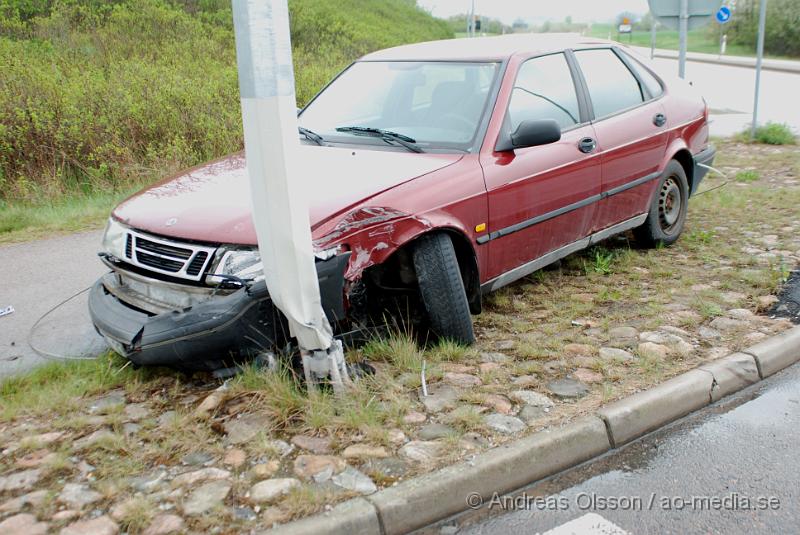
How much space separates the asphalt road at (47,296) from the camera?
4910mm

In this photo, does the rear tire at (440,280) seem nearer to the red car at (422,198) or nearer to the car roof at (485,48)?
the red car at (422,198)

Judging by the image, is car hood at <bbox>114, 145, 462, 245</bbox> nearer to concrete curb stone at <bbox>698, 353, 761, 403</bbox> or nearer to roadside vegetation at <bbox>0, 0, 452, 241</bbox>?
concrete curb stone at <bbox>698, 353, 761, 403</bbox>

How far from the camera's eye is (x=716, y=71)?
31734 mm

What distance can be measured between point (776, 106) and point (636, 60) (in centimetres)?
1294

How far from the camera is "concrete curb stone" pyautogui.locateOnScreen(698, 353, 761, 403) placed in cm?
→ 424

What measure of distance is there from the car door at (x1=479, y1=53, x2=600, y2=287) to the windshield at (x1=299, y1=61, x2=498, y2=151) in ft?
0.78

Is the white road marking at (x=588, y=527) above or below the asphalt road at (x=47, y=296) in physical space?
below

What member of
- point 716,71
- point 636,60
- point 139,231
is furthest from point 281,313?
point 716,71

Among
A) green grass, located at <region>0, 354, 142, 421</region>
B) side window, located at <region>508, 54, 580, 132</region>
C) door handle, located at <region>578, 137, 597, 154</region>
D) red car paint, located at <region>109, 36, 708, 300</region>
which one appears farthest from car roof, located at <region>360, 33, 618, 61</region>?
green grass, located at <region>0, 354, 142, 421</region>

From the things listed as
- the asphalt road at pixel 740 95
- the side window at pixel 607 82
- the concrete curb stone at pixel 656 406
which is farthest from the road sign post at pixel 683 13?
the concrete curb stone at pixel 656 406

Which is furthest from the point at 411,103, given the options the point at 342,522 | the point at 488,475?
the point at 342,522

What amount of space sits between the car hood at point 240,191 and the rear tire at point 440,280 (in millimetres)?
396

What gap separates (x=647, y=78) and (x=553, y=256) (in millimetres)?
2119

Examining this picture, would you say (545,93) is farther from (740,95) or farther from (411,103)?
(740,95)
